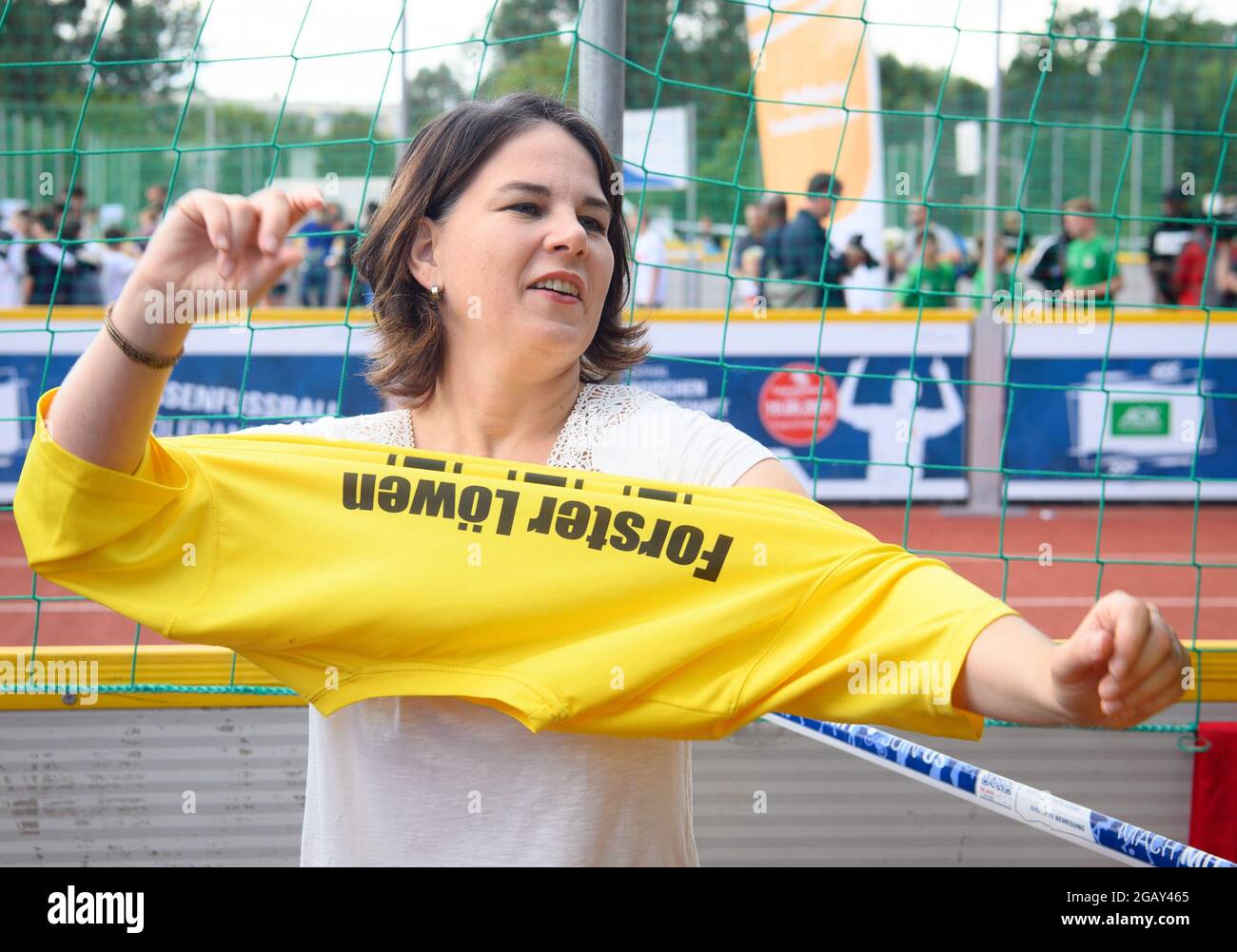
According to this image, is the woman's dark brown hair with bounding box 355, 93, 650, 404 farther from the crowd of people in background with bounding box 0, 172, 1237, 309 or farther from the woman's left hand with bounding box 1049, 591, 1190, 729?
the crowd of people in background with bounding box 0, 172, 1237, 309

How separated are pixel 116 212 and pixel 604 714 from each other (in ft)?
72.7

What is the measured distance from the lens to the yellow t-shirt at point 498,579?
1527mm

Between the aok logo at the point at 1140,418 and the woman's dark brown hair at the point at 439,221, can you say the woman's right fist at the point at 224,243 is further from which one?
the aok logo at the point at 1140,418

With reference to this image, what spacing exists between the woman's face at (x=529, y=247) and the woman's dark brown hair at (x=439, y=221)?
3 centimetres

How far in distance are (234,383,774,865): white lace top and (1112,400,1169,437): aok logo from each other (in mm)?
8698

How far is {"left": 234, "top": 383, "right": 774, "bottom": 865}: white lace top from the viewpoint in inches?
63.2

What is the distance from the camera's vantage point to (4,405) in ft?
29.3

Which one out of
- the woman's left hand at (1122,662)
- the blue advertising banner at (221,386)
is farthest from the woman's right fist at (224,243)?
the blue advertising banner at (221,386)

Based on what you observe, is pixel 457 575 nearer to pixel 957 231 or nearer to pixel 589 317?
pixel 589 317

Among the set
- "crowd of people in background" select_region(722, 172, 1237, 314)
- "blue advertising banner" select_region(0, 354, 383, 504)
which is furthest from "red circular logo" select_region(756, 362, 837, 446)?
"blue advertising banner" select_region(0, 354, 383, 504)

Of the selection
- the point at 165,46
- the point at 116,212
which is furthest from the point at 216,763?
the point at 165,46

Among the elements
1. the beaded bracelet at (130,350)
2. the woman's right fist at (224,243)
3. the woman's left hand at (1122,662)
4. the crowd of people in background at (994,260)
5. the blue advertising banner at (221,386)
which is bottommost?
the woman's left hand at (1122,662)

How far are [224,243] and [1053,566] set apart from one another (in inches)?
323

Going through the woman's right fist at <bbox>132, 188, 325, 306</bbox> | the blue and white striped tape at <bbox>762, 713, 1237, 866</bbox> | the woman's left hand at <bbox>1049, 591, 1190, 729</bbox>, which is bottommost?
the blue and white striped tape at <bbox>762, 713, 1237, 866</bbox>
